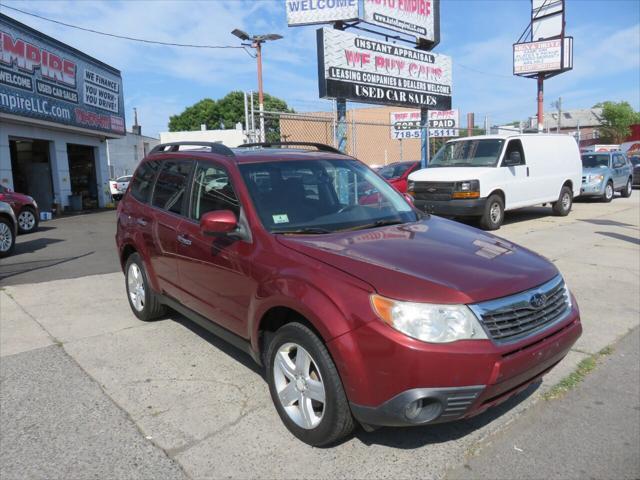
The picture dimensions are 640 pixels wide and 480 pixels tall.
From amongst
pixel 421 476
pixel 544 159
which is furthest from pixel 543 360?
pixel 544 159

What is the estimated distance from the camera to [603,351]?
443 cm

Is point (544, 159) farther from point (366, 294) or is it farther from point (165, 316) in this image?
point (366, 294)

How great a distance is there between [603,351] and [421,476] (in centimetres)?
258

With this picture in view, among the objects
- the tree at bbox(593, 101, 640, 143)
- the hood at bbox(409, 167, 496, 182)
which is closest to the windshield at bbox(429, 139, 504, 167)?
the hood at bbox(409, 167, 496, 182)

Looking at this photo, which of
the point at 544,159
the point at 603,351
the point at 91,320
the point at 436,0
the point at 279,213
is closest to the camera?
the point at 279,213

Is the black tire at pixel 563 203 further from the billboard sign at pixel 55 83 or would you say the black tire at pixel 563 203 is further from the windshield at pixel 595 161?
the billboard sign at pixel 55 83

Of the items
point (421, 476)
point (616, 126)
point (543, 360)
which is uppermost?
point (616, 126)

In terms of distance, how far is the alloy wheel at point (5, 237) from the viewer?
31.7 feet

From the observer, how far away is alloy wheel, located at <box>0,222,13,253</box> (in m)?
9.67

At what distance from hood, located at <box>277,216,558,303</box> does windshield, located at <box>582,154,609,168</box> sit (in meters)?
16.6

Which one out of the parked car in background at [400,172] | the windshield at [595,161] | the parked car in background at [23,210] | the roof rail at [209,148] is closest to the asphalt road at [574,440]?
the roof rail at [209,148]

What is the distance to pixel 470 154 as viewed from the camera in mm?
11703

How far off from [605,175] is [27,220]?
17874mm

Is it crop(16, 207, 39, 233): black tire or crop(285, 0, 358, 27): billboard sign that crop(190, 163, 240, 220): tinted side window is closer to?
crop(285, 0, 358, 27): billboard sign
